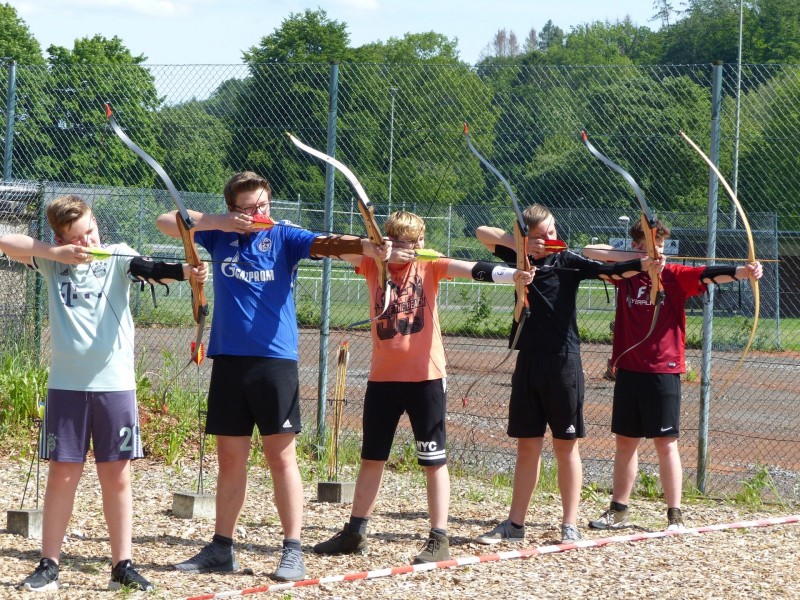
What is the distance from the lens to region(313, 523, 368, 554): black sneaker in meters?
5.18

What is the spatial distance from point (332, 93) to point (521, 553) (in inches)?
152

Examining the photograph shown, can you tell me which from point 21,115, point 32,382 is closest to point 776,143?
point 32,382

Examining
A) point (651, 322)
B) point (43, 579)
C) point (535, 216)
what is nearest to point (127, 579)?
point (43, 579)

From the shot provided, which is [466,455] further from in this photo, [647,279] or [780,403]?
[780,403]

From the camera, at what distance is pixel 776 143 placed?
23.1 ft

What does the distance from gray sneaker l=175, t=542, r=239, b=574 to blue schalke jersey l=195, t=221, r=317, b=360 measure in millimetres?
949

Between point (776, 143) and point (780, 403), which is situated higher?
point (776, 143)

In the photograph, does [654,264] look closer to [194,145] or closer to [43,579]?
[43,579]

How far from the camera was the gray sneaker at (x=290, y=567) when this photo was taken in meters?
4.64

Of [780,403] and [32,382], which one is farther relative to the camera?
[780,403]

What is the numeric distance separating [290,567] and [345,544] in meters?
0.57

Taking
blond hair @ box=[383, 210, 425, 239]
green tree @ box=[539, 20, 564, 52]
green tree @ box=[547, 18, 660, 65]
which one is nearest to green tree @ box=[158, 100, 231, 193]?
blond hair @ box=[383, 210, 425, 239]

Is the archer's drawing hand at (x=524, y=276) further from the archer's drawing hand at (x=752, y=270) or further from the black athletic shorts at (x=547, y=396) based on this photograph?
the archer's drawing hand at (x=752, y=270)

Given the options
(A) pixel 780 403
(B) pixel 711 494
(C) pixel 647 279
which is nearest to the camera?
(C) pixel 647 279
